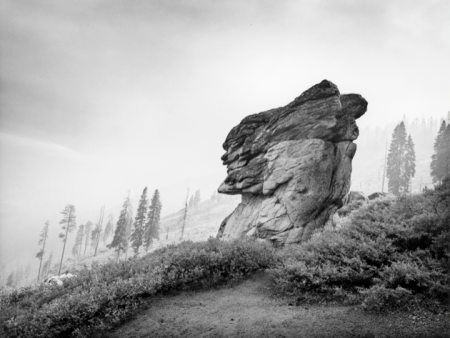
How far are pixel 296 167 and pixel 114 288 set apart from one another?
1156 centimetres

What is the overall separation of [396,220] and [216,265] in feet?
21.5

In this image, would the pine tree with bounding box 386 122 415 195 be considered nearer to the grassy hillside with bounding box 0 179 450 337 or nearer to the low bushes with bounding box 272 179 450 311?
the grassy hillside with bounding box 0 179 450 337

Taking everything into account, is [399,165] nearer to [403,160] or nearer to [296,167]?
[403,160]

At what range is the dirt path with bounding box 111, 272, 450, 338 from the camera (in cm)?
475

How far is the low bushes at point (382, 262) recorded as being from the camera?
17.8 feet

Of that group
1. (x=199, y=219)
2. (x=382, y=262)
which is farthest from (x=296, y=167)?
(x=199, y=219)

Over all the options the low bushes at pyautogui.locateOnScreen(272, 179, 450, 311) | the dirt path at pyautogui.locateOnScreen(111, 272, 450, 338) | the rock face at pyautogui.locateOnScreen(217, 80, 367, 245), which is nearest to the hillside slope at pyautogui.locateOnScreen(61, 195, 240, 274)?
the rock face at pyautogui.locateOnScreen(217, 80, 367, 245)

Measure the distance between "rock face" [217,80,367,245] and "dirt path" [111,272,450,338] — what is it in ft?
22.5

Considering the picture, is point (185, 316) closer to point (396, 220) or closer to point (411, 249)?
point (411, 249)

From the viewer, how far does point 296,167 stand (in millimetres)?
14703

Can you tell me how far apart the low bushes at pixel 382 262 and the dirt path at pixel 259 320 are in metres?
0.48

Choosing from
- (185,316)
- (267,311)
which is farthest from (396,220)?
(185,316)

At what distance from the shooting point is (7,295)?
31.5 feet

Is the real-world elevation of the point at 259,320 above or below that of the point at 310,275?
below
